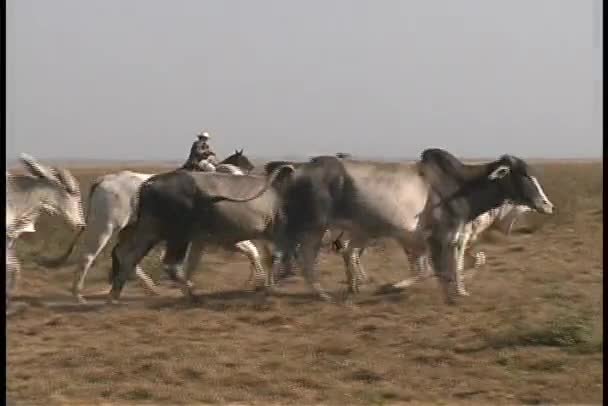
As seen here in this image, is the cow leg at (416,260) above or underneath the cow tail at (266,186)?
underneath

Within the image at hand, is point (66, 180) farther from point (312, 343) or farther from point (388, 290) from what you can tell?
point (388, 290)

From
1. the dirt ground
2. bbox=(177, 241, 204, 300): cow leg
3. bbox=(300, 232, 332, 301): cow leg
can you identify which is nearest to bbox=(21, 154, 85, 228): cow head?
the dirt ground

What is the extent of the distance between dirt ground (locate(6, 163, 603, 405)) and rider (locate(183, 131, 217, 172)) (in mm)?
1515

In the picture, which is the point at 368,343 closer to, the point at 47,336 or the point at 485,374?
the point at 485,374

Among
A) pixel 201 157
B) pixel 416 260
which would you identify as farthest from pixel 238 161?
pixel 416 260

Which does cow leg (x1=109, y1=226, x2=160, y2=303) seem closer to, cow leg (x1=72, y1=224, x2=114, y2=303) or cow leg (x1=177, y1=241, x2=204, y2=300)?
cow leg (x1=72, y1=224, x2=114, y2=303)

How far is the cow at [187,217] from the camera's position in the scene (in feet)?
32.2

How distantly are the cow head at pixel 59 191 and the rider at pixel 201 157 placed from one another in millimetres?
1980

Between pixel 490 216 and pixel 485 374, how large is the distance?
4.35 meters

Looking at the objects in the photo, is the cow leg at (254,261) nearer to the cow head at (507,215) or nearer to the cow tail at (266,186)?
the cow tail at (266,186)

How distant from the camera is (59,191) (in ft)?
32.3

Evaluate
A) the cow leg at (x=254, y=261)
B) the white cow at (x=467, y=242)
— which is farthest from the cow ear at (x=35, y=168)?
the white cow at (x=467, y=242)

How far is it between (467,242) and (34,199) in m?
5.14

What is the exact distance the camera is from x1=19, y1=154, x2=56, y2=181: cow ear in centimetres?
960
